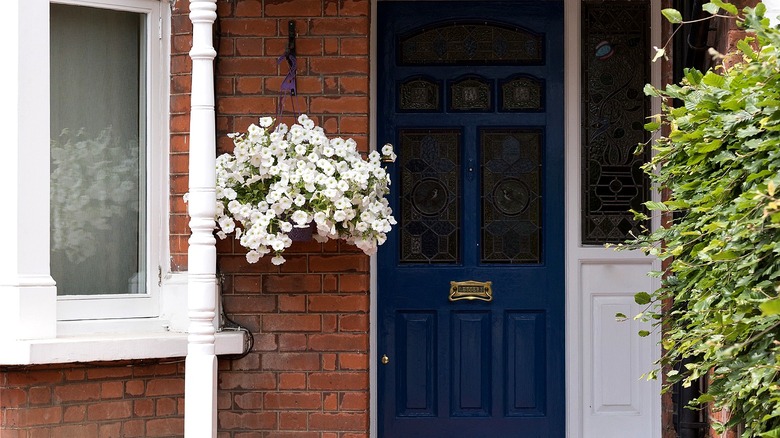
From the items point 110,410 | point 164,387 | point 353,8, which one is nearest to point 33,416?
point 110,410

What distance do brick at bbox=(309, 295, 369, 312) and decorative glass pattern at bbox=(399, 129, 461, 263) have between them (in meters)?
0.58

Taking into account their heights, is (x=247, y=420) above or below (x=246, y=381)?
below

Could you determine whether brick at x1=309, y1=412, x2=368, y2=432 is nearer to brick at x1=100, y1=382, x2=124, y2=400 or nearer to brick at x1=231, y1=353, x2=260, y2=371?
brick at x1=231, y1=353, x2=260, y2=371

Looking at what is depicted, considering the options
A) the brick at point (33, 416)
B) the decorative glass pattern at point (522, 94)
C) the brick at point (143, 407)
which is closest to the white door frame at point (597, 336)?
the decorative glass pattern at point (522, 94)

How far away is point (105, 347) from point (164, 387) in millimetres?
456

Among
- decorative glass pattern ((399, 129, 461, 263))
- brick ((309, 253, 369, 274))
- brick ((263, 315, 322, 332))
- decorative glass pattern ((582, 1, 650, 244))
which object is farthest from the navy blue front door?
brick ((263, 315, 322, 332))

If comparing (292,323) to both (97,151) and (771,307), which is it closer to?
(97,151)

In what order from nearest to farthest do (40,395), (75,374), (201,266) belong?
(201,266), (40,395), (75,374)

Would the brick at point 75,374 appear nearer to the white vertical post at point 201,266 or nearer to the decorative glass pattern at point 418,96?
the white vertical post at point 201,266

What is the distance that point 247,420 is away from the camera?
526 centimetres

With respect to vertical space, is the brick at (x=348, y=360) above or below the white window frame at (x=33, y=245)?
below

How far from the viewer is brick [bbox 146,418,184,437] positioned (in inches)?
201

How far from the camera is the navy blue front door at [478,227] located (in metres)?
5.74

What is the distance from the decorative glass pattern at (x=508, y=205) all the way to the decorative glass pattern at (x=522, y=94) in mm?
161
